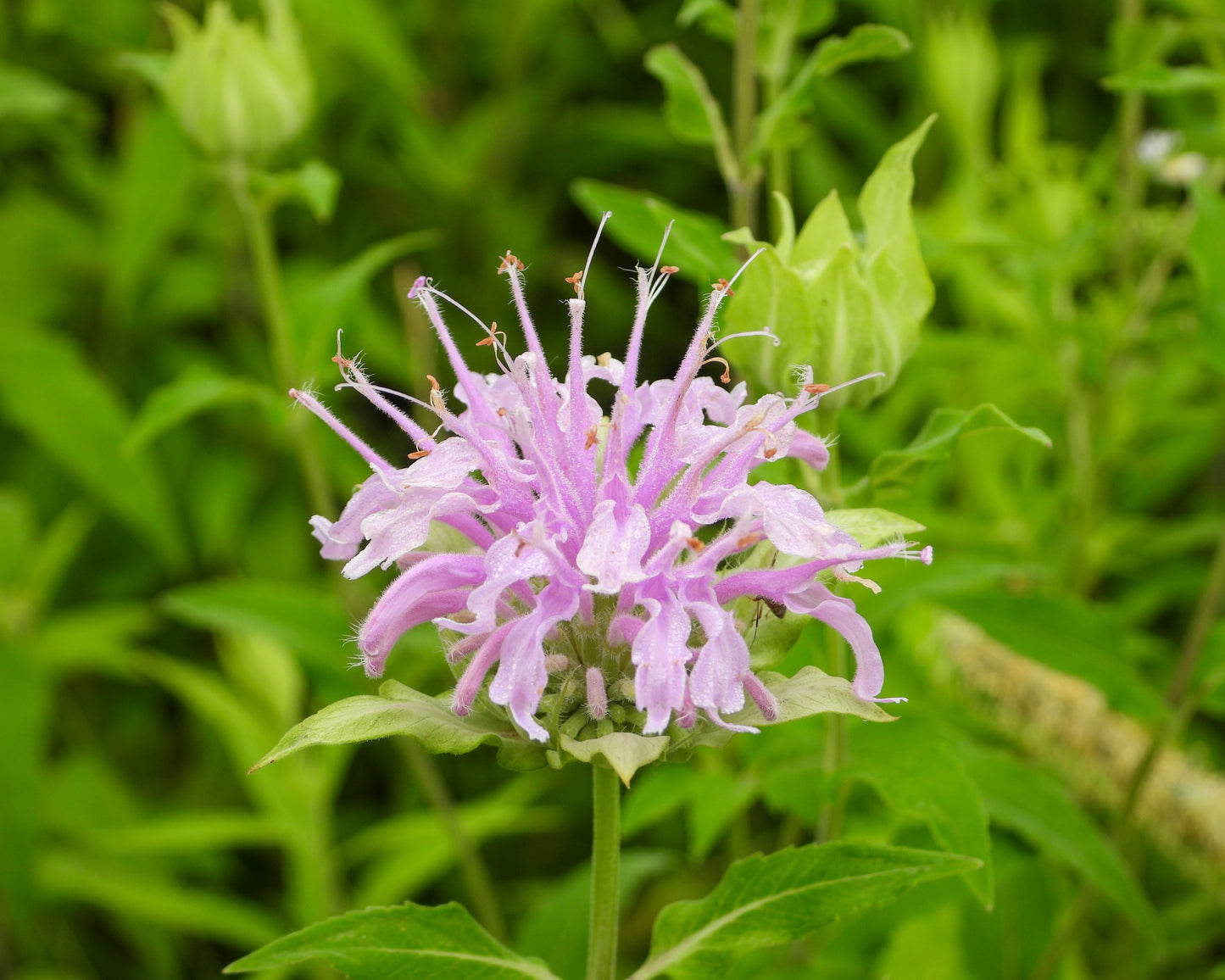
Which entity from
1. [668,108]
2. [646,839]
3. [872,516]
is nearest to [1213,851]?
[872,516]

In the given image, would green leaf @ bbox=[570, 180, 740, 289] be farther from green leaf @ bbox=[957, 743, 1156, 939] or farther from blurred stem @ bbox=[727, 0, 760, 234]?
green leaf @ bbox=[957, 743, 1156, 939]

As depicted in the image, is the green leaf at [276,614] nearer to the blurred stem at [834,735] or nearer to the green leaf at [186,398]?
the green leaf at [186,398]

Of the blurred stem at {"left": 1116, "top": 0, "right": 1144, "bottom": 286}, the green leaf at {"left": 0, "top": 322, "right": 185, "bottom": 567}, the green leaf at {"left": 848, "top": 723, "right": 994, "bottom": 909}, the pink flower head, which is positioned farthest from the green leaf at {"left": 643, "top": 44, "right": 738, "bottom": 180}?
the green leaf at {"left": 0, "top": 322, "right": 185, "bottom": 567}

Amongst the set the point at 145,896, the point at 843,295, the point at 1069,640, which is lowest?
the point at 145,896

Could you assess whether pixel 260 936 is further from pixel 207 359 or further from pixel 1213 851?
pixel 1213 851

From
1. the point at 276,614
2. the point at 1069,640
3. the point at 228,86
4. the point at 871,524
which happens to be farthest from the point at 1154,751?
the point at 228,86

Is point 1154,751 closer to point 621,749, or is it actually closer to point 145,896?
point 621,749
